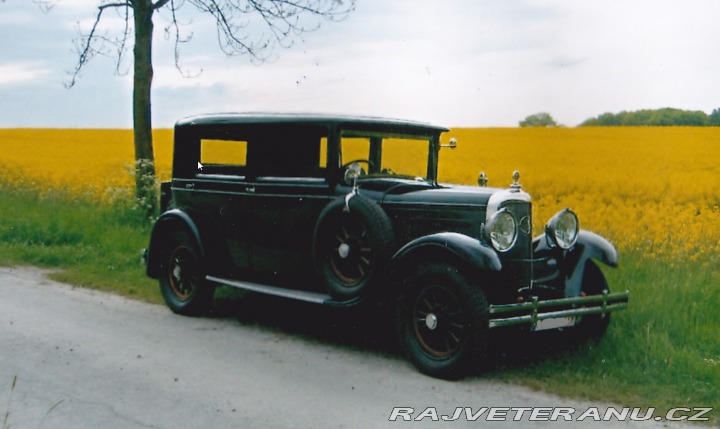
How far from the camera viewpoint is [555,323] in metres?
5.99

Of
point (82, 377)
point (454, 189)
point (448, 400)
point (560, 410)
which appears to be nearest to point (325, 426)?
point (448, 400)

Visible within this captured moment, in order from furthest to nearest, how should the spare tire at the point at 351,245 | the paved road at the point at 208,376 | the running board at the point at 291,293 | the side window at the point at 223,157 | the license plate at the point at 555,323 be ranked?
the side window at the point at 223,157 < the running board at the point at 291,293 < the spare tire at the point at 351,245 < the license plate at the point at 555,323 < the paved road at the point at 208,376

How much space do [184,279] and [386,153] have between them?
2438 millimetres

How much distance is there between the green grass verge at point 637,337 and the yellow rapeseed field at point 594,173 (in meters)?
0.85

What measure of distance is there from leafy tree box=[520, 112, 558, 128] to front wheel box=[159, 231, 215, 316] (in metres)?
18.9

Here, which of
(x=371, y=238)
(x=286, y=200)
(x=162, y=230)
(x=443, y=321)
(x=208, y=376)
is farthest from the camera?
(x=162, y=230)

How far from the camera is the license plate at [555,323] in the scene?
5.90 meters

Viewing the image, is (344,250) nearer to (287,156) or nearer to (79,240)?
(287,156)

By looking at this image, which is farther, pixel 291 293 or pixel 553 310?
pixel 291 293

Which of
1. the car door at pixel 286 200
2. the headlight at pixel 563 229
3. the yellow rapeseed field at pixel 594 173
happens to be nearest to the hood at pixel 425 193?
the car door at pixel 286 200

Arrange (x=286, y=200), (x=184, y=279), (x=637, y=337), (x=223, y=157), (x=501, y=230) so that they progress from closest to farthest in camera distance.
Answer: (x=501, y=230) → (x=637, y=337) → (x=286, y=200) → (x=223, y=157) → (x=184, y=279)

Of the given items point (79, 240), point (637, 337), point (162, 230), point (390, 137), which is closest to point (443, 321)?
point (637, 337)

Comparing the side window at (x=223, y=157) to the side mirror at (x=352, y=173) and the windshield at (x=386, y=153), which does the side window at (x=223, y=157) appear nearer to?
the windshield at (x=386, y=153)

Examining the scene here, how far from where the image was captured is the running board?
6406 millimetres
